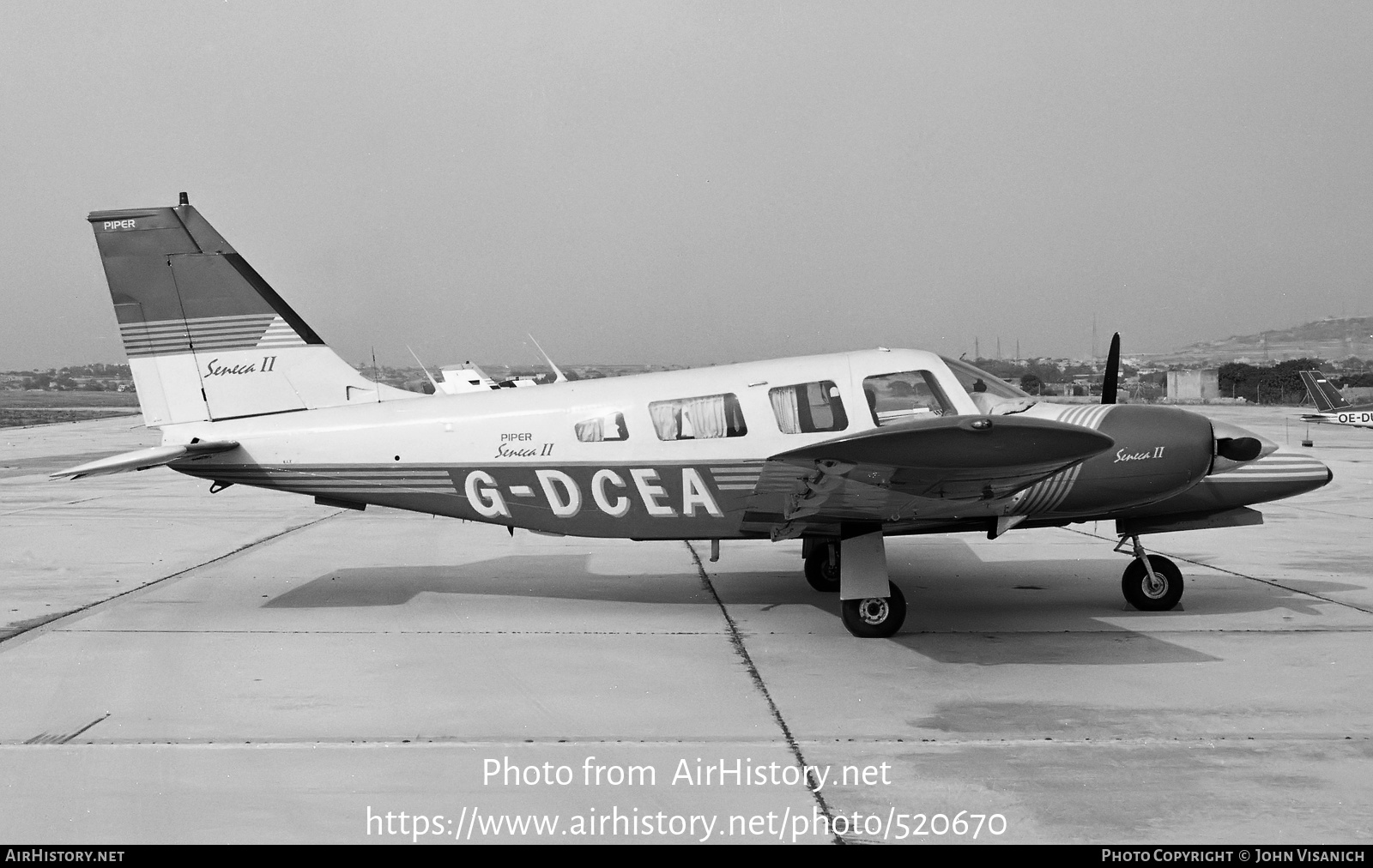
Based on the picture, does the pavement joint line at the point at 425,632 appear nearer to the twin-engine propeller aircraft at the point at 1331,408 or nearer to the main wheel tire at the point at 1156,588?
the main wheel tire at the point at 1156,588

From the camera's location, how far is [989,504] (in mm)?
8305

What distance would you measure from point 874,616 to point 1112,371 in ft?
12.5

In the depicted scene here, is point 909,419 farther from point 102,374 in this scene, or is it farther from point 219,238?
point 102,374

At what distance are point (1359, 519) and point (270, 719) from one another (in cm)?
1449

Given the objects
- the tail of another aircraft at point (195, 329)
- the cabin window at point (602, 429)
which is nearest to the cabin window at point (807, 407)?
the cabin window at point (602, 429)

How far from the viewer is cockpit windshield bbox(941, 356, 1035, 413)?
28.1 ft

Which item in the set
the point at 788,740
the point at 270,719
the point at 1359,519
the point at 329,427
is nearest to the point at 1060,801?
the point at 788,740

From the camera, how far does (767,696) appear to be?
677 centimetres

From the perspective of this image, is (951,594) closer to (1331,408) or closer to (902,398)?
(902,398)

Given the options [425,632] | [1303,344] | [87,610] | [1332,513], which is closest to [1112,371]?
[425,632]

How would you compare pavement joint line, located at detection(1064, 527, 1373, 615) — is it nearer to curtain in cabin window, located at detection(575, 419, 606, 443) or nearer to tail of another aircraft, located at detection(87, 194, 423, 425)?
curtain in cabin window, located at detection(575, 419, 606, 443)

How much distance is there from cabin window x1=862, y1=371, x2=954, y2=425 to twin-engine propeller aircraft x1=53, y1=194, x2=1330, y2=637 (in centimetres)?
2

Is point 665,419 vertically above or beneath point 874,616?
above

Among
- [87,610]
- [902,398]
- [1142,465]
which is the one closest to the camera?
[1142,465]
